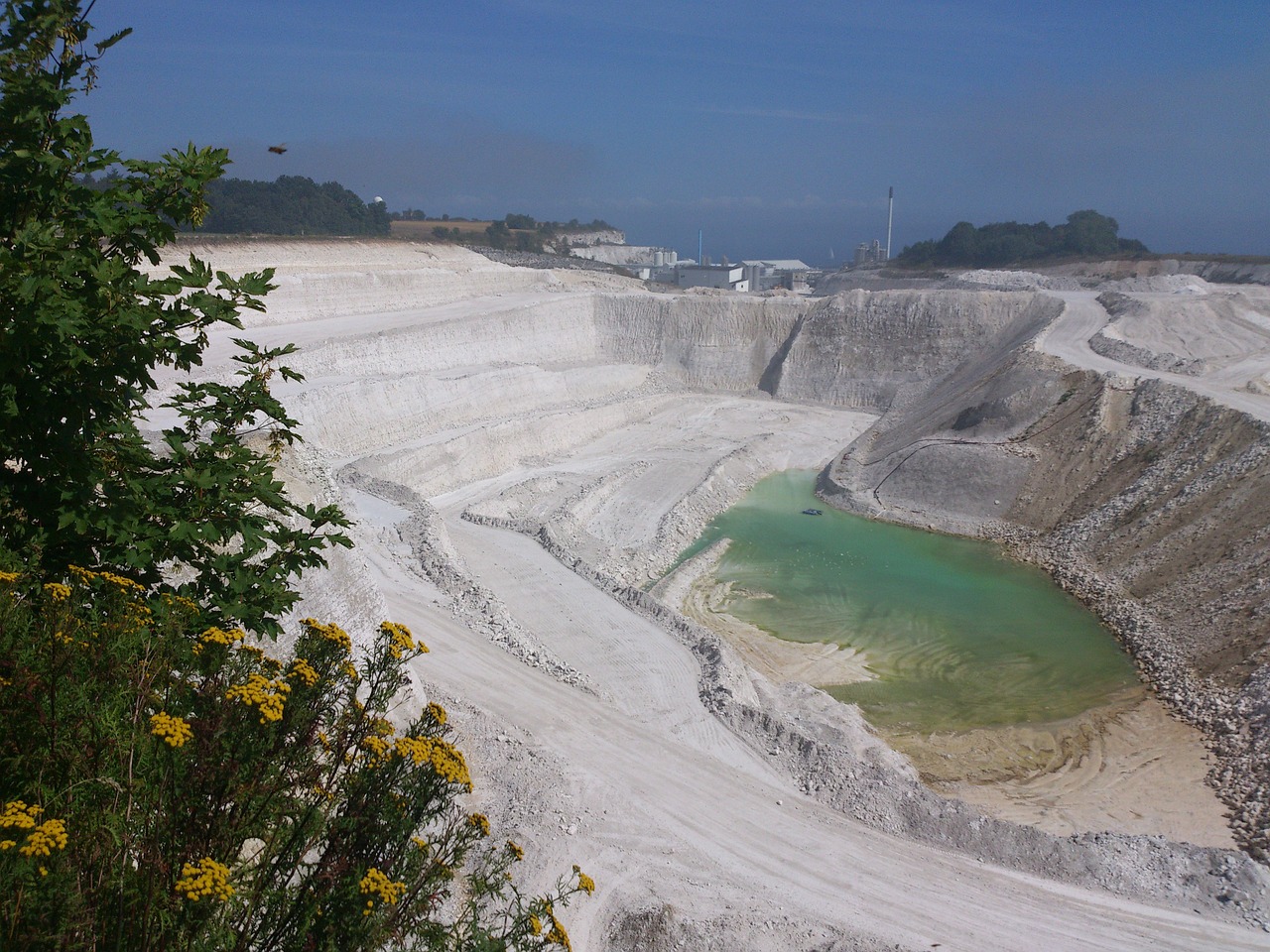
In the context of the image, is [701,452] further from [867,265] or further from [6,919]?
[867,265]

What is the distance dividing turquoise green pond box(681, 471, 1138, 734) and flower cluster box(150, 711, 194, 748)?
14.4 m

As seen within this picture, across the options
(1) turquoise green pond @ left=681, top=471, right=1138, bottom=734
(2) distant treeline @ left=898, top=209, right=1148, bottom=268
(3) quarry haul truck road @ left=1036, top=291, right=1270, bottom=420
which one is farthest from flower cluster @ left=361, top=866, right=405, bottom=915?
(2) distant treeline @ left=898, top=209, right=1148, bottom=268

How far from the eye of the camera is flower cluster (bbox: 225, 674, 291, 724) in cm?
391

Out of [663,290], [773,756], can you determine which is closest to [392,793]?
[773,756]

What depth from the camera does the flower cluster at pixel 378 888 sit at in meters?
3.71

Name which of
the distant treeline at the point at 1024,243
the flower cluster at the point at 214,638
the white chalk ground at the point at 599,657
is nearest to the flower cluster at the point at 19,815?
the flower cluster at the point at 214,638

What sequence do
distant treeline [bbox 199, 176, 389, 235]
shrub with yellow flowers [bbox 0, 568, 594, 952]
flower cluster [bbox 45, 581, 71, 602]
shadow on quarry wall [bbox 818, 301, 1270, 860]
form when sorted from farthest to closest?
distant treeline [bbox 199, 176, 389, 235] < shadow on quarry wall [bbox 818, 301, 1270, 860] < flower cluster [bbox 45, 581, 71, 602] < shrub with yellow flowers [bbox 0, 568, 594, 952]

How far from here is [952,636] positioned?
2020cm

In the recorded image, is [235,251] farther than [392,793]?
Yes

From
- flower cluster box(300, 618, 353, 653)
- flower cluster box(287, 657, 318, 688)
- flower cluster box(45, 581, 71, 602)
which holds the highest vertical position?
flower cluster box(45, 581, 71, 602)

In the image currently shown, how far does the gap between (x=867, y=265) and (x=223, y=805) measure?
87.0m

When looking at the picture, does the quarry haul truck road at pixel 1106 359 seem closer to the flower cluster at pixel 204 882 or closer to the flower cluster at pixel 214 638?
the flower cluster at pixel 214 638

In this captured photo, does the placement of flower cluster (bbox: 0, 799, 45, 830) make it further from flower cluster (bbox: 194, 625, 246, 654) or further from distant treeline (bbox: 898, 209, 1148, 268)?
distant treeline (bbox: 898, 209, 1148, 268)

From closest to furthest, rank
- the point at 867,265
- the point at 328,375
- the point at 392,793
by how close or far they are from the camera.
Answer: the point at 392,793, the point at 328,375, the point at 867,265
